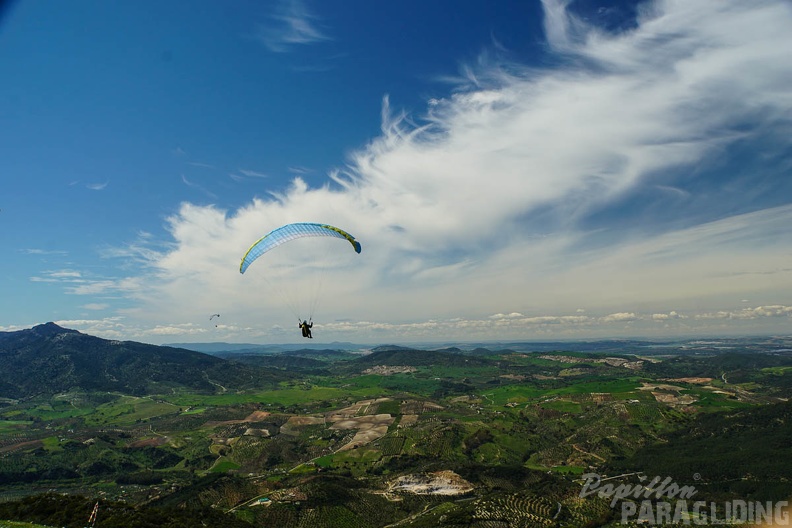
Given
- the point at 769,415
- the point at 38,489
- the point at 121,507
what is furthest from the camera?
the point at 769,415

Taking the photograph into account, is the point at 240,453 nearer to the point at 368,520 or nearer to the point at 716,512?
the point at 368,520

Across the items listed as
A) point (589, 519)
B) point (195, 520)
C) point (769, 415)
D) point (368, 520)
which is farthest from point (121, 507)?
point (769, 415)

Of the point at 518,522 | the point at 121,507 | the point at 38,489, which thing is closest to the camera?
the point at 121,507

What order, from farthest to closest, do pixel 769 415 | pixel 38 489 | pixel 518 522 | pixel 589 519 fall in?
1. pixel 769 415
2. pixel 38 489
3. pixel 589 519
4. pixel 518 522

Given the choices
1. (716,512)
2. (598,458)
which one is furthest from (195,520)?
(598,458)

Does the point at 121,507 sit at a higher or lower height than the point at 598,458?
higher

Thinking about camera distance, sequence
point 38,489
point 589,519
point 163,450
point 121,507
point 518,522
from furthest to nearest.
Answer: point 163,450, point 38,489, point 589,519, point 518,522, point 121,507

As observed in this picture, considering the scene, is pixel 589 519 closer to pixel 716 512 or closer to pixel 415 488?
pixel 716 512

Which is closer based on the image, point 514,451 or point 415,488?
point 415,488

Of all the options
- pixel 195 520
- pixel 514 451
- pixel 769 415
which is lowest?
pixel 514 451
